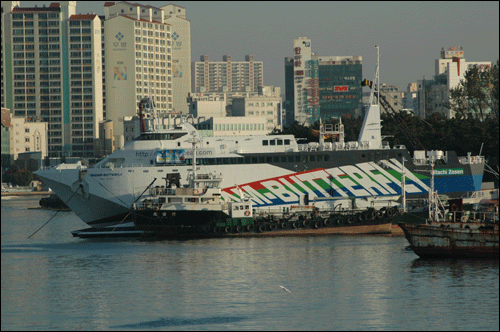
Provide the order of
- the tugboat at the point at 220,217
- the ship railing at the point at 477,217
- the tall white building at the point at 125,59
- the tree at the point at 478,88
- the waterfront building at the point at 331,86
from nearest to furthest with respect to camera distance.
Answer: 1. the ship railing at the point at 477,217
2. the tugboat at the point at 220,217
3. the tree at the point at 478,88
4. the tall white building at the point at 125,59
5. the waterfront building at the point at 331,86

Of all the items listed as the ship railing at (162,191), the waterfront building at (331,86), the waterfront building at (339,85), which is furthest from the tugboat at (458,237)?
the waterfront building at (339,85)

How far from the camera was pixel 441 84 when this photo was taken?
158 metres

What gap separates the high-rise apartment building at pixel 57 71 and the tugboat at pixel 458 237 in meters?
145

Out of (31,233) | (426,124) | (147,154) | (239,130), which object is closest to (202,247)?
(147,154)

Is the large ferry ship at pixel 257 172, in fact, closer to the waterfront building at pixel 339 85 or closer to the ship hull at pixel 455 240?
the ship hull at pixel 455 240

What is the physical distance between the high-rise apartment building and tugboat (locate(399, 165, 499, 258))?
144786 millimetres

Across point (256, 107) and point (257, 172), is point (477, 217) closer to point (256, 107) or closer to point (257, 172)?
point (257, 172)

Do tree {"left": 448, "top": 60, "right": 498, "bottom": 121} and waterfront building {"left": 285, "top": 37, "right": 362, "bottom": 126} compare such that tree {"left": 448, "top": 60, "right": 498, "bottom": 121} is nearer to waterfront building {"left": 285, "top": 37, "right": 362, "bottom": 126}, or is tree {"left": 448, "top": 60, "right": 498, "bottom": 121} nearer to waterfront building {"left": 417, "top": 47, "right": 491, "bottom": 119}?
waterfront building {"left": 417, "top": 47, "right": 491, "bottom": 119}

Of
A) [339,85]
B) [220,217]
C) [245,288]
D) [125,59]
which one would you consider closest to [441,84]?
[339,85]

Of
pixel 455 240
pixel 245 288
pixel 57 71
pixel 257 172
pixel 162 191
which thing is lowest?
pixel 245 288

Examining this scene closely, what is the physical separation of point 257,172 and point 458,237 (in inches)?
810

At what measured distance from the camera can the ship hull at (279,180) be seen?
177 ft

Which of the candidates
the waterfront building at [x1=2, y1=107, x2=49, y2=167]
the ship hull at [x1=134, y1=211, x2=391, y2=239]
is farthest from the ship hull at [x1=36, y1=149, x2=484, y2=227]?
the waterfront building at [x1=2, y1=107, x2=49, y2=167]

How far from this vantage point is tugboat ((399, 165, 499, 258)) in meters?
36.5
